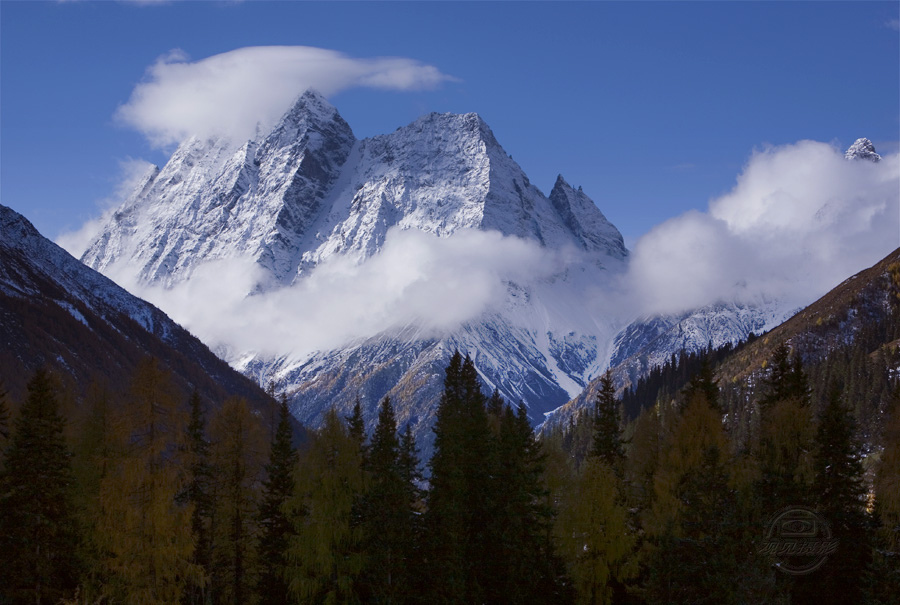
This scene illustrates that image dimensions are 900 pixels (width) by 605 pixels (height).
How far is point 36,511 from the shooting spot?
49.7 metres

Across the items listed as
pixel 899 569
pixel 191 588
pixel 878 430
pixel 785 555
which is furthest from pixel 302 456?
pixel 878 430

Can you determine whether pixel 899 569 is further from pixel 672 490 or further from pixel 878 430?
pixel 878 430

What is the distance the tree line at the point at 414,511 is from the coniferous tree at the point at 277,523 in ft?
0.47

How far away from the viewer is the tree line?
159 feet

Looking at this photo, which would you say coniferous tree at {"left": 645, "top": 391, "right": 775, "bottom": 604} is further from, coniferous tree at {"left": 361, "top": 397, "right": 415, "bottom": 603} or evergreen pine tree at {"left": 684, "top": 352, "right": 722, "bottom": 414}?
coniferous tree at {"left": 361, "top": 397, "right": 415, "bottom": 603}

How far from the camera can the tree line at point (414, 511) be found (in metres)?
48.6

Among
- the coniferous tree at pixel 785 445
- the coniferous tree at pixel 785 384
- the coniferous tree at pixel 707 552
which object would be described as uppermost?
the coniferous tree at pixel 785 384

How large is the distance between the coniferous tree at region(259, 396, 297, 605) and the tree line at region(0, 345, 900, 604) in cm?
14

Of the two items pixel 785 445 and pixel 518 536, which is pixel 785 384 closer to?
pixel 785 445

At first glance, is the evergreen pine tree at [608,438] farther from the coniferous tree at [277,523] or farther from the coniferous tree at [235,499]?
the coniferous tree at [235,499]

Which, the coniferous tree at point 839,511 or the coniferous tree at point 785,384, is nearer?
the coniferous tree at point 839,511

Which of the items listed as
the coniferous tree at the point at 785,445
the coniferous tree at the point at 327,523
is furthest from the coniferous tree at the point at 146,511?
the coniferous tree at the point at 785,445

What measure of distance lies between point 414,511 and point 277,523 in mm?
10099

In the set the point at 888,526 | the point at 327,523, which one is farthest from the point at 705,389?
the point at 327,523
